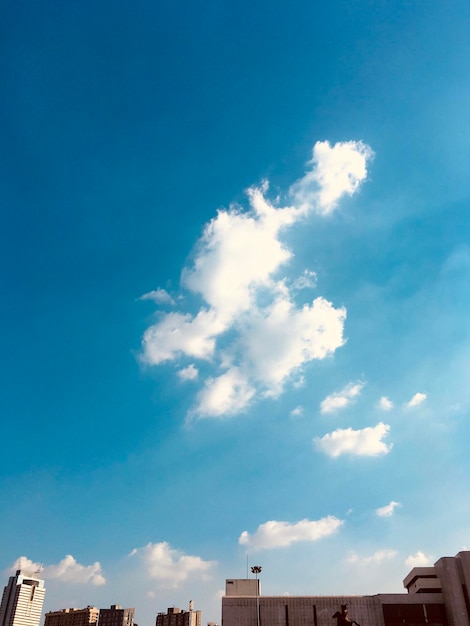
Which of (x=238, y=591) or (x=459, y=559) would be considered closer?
(x=459, y=559)

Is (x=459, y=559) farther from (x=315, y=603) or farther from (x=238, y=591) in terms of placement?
(x=238, y=591)

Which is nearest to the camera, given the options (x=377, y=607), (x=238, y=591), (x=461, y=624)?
(x=461, y=624)

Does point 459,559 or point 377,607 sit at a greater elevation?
point 459,559

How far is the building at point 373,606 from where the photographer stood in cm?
9531

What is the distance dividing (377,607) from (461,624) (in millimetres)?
14799

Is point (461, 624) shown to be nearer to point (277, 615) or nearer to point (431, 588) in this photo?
point (431, 588)

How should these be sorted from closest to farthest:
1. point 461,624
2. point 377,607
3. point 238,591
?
point 461,624 → point 377,607 → point 238,591

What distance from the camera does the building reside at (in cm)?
9531

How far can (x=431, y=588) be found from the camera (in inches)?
3937

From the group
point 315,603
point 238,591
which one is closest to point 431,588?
point 315,603

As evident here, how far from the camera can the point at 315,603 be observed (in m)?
99.6

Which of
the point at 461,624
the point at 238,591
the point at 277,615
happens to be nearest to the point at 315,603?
the point at 277,615

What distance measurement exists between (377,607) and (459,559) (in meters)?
17.9

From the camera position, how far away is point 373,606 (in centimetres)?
9931
